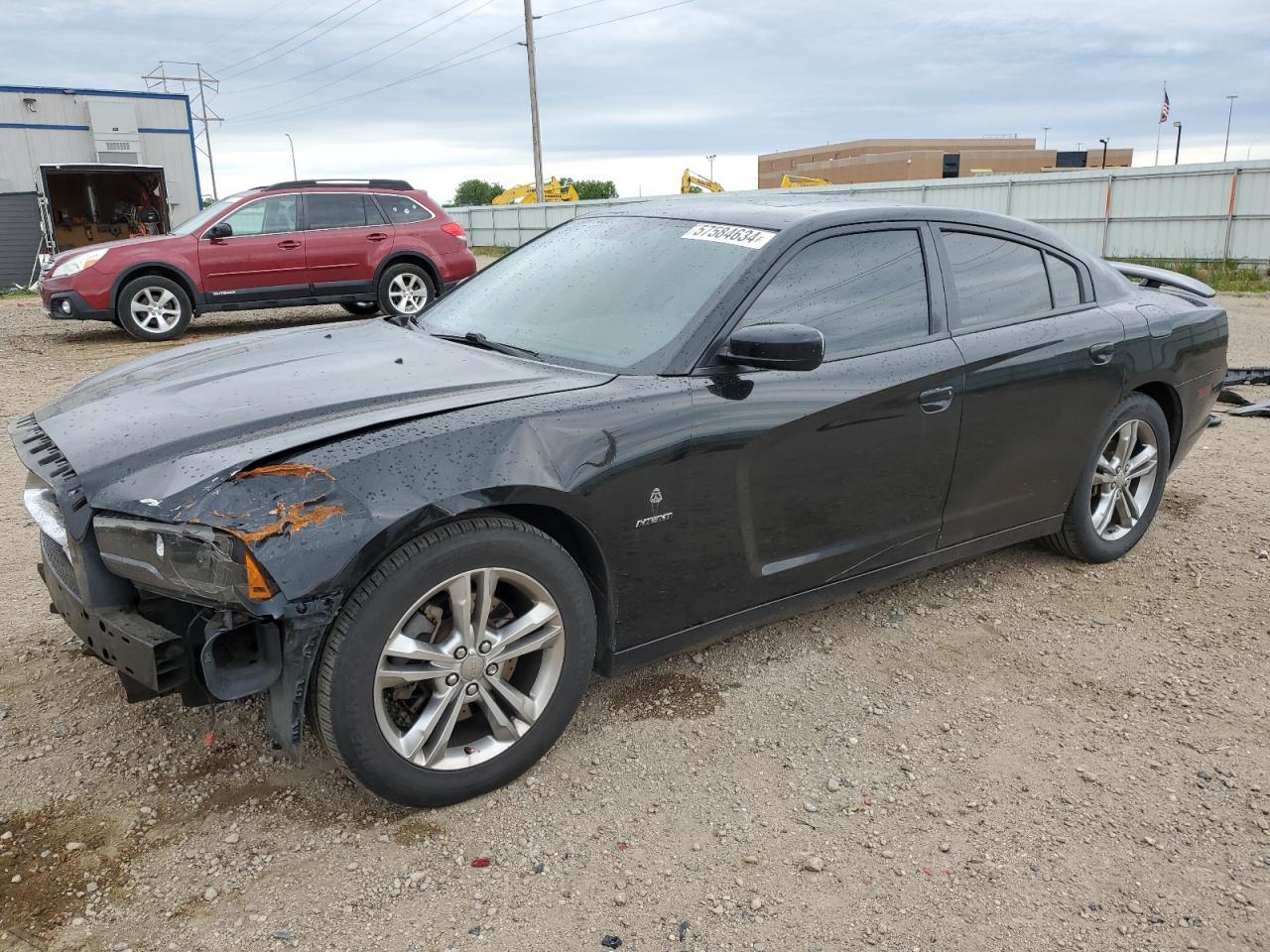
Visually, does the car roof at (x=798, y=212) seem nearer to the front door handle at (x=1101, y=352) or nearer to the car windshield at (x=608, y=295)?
the car windshield at (x=608, y=295)

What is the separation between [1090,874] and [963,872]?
0.32 m

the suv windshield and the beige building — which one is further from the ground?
the beige building

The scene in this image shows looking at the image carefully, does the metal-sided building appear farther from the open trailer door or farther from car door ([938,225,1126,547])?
car door ([938,225,1126,547])

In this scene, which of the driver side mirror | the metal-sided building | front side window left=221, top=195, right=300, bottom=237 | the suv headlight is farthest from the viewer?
the metal-sided building

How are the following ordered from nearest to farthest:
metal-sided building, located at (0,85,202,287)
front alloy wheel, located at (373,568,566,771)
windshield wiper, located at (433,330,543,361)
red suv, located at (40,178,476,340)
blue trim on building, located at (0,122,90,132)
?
front alloy wheel, located at (373,568,566,771) < windshield wiper, located at (433,330,543,361) < red suv, located at (40,178,476,340) < metal-sided building, located at (0,85,202,287) < blue trim on building, located at (0,122,90,132)

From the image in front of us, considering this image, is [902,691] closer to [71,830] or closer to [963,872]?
[963,872]

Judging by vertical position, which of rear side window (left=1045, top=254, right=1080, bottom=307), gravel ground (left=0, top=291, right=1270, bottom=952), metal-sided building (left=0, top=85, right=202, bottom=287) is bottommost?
gravel ground (left=0, top=291, right=1270, bottom=952)

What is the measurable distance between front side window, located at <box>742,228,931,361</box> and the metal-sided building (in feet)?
61.4

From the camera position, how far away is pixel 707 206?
3.83 metres

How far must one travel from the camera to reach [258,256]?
39.3 feet

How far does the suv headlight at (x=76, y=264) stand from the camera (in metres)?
11.1

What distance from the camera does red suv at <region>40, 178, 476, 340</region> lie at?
Result: 37.0ft

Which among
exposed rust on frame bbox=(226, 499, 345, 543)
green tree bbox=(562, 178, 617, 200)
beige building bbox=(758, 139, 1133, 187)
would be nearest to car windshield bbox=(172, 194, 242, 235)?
exposed rust on frame bbox=(226, 499, 345, 543)

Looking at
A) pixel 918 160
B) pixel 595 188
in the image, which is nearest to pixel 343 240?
pixel 918 160
